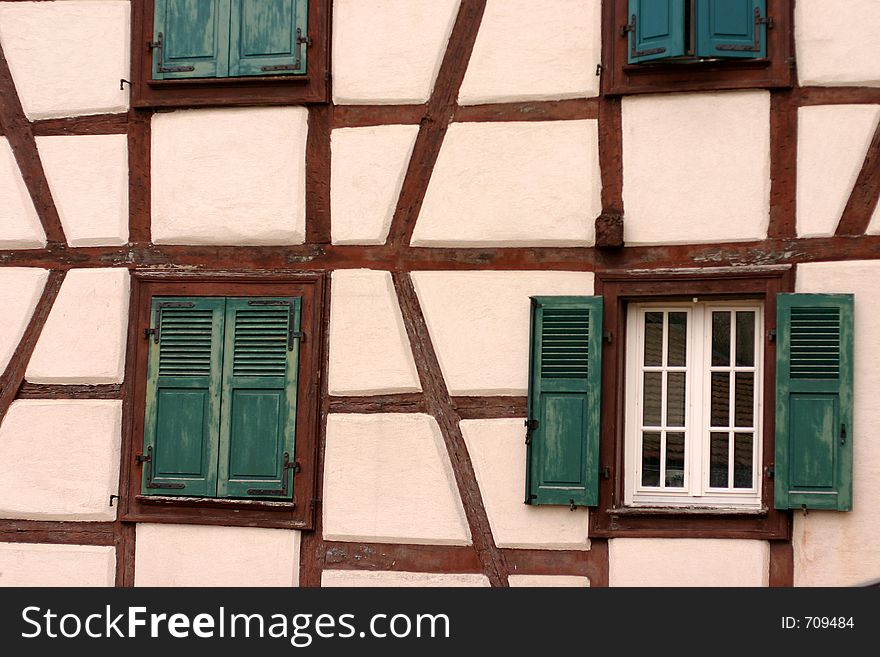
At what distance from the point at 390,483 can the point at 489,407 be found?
684mm

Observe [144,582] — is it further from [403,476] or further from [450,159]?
[450,159]

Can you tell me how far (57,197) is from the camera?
872 cm

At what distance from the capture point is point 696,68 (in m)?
8.04

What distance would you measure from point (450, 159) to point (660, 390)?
1.72 metres

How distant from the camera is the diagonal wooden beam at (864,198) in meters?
7.80

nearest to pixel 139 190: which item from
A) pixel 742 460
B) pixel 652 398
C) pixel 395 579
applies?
pixel 395 579

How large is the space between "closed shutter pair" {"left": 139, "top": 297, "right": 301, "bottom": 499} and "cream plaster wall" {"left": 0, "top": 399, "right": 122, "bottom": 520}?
0.76ft

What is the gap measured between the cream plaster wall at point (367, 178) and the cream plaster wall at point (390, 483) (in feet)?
3.41

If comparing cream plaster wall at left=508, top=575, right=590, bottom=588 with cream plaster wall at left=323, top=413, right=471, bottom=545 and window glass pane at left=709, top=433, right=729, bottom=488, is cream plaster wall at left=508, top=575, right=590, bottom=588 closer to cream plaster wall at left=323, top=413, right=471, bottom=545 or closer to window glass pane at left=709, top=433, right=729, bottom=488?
cream plaster wall at left=323, top=413, right=471, bottom=545

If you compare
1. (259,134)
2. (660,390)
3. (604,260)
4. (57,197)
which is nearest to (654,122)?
(604,260)

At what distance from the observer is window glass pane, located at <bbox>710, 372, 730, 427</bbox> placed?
8.12 m

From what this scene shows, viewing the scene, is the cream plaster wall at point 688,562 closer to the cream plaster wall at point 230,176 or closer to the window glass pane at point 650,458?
the window glass pane at point 650,458

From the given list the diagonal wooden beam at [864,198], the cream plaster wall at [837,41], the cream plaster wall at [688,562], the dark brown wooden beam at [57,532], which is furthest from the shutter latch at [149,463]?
the cream plaster wall at [837,41]

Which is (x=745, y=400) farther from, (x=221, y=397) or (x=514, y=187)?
(x=221, y=397)
